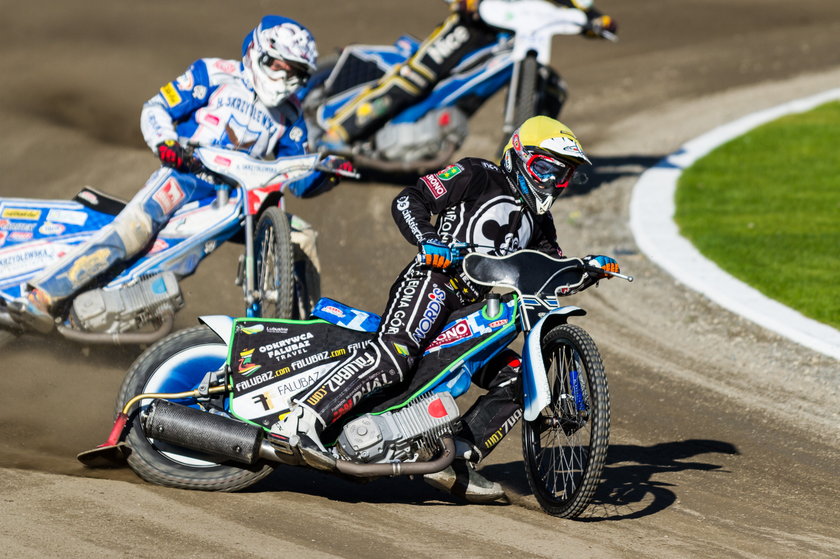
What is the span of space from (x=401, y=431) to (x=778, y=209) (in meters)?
8.36

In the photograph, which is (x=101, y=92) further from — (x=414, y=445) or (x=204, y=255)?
(x=414, y=445)

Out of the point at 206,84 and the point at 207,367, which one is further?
the point at 206,84

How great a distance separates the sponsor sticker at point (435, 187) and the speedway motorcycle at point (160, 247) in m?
1.91

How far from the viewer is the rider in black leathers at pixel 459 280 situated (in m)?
6.49

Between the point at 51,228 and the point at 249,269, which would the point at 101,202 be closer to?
the point at 51,228

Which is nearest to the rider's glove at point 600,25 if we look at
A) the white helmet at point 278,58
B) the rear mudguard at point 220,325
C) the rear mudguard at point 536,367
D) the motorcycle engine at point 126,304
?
the white helmet at point 278,58

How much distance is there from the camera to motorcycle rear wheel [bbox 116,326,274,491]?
6.59 metres

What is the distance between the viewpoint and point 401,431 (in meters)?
6.47

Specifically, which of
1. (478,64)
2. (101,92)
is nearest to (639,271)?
(478,64)

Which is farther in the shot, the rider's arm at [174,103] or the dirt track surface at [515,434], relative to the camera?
the rider's arm at [174,103]

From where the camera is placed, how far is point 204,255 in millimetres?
9234

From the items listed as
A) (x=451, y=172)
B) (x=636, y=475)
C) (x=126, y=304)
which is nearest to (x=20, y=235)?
(x=126, y=304)

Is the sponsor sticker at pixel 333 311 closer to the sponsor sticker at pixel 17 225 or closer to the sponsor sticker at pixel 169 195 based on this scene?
the sponsor sticker at pixel 169 195

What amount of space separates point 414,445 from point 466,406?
2113 millimetres
